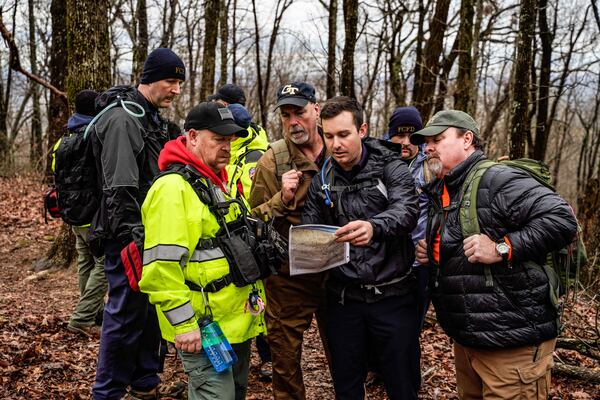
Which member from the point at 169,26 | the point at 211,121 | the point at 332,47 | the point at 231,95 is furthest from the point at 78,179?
the point at 169,26

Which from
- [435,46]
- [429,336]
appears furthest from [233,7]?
[429,336]

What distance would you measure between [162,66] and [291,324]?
235cm

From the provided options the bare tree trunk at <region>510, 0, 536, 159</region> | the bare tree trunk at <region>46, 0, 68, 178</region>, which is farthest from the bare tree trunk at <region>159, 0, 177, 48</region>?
the bare tree trunk at <region>510, 0, 536, 159</region>

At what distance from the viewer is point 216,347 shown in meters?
2.73

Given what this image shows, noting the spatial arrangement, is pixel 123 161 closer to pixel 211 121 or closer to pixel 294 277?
pixel 211 121

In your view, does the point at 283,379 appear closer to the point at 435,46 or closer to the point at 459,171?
the point at 459,171

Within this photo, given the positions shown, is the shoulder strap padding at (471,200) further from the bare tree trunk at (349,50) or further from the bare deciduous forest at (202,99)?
the bare tree trunk at (349,50)

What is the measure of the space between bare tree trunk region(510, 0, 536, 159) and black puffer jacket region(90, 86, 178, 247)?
6711 millimetres

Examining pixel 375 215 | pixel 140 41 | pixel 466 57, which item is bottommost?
pixel 375 215

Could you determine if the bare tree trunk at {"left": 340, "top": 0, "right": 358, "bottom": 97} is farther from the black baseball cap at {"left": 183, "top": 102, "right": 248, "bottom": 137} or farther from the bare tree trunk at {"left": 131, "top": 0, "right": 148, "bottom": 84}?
the bare tree trunk at {"left": 131, "top": 0, "right": 148, "bottom": 84}

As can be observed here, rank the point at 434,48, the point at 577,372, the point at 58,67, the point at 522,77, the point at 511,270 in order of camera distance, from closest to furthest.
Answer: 1. the point at 511,270
2. the point at 577,372
3. the point at 522,77
4. the point at 434,48
5. the point at 58,67

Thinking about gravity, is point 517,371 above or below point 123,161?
below

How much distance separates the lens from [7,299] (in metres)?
7.06

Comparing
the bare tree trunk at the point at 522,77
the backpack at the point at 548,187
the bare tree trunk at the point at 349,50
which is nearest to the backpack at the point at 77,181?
the backpack at the point at 548,187
